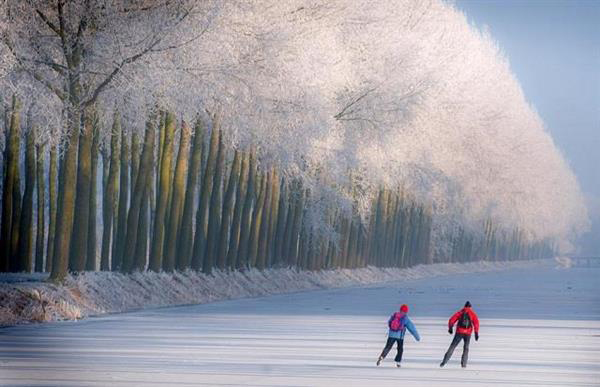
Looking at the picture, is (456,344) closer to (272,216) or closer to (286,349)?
(286,349)

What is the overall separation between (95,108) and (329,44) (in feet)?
47.5

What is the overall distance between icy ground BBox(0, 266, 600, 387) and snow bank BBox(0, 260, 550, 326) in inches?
32.3

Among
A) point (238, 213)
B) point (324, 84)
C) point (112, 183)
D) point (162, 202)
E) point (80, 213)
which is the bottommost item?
point (80, 213)

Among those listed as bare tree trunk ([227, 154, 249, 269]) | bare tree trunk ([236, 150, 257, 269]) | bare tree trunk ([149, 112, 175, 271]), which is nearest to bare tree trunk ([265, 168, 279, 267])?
bare tree trunk ([236, 150, 257, 269])

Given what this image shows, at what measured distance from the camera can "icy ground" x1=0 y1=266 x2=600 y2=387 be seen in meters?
20.8

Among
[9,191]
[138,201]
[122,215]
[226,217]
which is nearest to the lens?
[9,191]

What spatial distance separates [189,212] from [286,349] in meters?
21.8

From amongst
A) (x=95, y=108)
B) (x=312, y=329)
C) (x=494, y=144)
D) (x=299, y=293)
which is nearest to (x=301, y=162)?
(x=299, y=293)

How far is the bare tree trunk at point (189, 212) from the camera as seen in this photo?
156 ft

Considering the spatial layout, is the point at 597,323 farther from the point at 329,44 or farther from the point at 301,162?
the point at 301,162

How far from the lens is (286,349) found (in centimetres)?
2644

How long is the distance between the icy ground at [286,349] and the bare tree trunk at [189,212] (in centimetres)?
353

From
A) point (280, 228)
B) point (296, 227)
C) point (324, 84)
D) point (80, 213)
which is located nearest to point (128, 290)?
point (80, 213)

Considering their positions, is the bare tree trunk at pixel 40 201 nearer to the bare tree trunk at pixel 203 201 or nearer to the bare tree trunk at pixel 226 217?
the bare tree trunk at pixel 203 201
